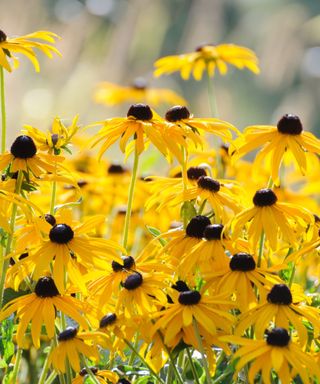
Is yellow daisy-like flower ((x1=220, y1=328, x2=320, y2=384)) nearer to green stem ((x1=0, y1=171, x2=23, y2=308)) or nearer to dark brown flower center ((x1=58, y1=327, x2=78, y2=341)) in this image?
dark brown flower center ((x1=58, y1=327, x2=78, y2=341))

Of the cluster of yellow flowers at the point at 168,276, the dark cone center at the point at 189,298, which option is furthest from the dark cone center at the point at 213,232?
the dark cone center at the point at 189,298

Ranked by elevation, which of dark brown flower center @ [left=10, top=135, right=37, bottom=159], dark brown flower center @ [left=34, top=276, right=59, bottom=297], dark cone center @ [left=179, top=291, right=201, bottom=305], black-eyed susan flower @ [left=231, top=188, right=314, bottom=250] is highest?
dark brown flower center @ [left=10, top=135, right=37, bottom=159]

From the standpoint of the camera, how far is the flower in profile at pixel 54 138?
1.48 m

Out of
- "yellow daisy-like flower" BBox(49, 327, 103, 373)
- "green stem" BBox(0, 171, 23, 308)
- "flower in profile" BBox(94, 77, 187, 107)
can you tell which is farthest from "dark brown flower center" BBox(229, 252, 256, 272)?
"flower in profile" BBox(94, 77, 187, 107)

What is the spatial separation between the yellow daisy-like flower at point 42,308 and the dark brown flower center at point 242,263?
22 cm

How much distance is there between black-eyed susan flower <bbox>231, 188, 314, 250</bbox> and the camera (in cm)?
133

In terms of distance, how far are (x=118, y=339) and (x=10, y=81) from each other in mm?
3042

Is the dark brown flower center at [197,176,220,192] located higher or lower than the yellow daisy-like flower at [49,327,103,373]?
higher

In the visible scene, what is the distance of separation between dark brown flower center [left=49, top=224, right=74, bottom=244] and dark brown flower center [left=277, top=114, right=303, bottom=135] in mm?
392

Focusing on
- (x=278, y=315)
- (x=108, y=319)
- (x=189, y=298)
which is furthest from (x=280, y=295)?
(x=108, y=319)

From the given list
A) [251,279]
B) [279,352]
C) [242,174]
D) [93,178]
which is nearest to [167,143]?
[251,279]

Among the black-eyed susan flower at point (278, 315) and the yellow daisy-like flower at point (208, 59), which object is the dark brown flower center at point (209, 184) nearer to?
the black-eyed susan flower at point (278, 315)

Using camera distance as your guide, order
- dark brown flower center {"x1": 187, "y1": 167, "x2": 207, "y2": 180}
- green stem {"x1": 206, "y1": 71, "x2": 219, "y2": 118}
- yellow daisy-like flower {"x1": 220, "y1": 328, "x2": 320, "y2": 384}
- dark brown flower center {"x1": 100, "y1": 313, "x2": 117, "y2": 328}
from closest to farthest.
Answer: yellow daisy-like flower {"x1": 220, "y1": 328, "x2": 320, "y2": 384} < dark brown flower center {"x1": 100, "y1": 313, "x2": 117, "y2": 328} < dark brown flower center {"x1": 187, "y1": 167, "x2": 207, "y2": 180} < green stem {"x1": 206, "y1": 71, "x2": 219, "y2": 118}

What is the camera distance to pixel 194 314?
4.09 ft
